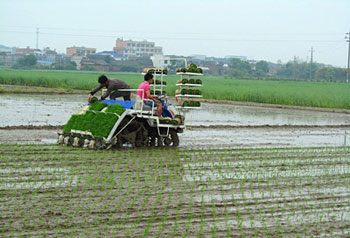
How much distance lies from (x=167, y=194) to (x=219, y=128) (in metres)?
11.5

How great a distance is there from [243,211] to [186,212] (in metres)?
0.79

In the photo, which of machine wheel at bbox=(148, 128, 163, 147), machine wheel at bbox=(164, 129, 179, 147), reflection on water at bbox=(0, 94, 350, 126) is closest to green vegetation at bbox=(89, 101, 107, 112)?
machine wheel at bbox=(148, 128, 163, 147)

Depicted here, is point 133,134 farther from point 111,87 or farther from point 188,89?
point 188,89

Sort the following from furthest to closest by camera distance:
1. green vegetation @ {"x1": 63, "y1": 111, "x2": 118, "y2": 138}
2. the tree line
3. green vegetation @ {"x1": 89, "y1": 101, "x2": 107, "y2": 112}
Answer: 1. the tree line
2. green vegetation @ {"x1": 89, "y1": 101, "x2": 107, "y2": 112}
3. green vegetation @ {"x1": 63, "y1": 111, "x2": 118, "y2": 138}

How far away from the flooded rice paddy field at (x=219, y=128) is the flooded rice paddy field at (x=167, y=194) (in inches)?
101

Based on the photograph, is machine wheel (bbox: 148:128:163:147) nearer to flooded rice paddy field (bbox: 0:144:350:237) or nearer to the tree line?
flooded rice paddy field (bbox: 0:144:350:237)

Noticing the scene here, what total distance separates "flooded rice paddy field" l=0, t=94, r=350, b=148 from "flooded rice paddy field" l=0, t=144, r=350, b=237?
2574 mm

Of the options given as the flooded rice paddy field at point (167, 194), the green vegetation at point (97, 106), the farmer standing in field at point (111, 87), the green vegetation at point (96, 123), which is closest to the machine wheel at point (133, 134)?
the green vegetation at point (96, 123)

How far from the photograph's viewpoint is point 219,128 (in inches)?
769

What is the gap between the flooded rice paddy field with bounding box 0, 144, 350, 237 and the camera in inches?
253

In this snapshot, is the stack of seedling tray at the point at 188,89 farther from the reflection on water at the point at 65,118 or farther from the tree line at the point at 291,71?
the tree line at the point at 291,71

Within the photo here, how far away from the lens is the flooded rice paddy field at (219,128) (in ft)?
49.5

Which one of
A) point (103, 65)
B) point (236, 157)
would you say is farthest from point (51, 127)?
point (103, 65)

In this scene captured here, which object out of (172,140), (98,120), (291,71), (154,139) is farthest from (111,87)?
(291,71)
